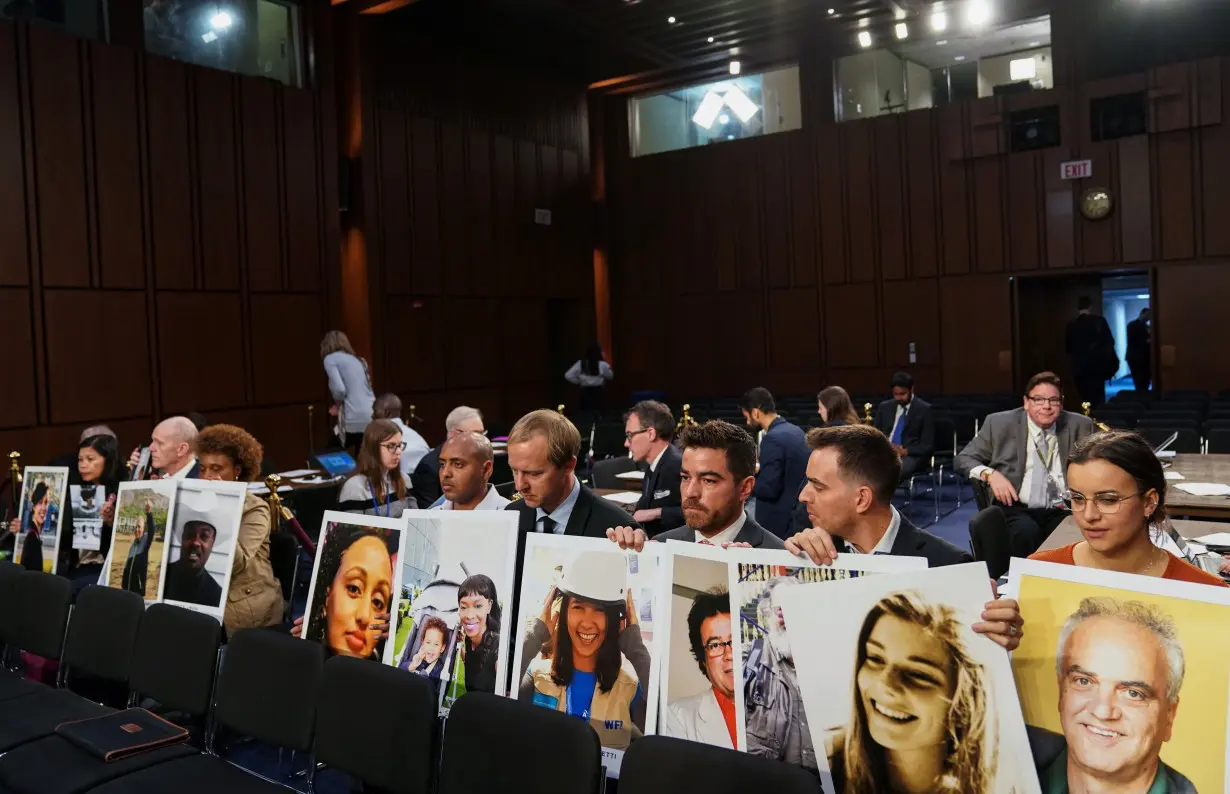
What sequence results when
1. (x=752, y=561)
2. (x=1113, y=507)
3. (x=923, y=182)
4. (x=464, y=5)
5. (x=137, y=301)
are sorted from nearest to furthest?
(x=752, y=561) < (x=1113, y=507) < (x=137, y=301) < (x=464, y=5) < (x=923, y=182)

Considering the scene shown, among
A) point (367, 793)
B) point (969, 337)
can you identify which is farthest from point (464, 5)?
point (367, 793)

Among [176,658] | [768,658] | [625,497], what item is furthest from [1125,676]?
[625,497]

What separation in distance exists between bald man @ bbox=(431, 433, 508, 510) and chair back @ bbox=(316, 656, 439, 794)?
95cm

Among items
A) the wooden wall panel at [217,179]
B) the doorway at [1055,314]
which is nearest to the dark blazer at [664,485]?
the wooden wall panel at [217,179]

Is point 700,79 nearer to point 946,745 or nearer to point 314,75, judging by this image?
point 314,75

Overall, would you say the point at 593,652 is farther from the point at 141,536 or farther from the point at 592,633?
the point at 141,536

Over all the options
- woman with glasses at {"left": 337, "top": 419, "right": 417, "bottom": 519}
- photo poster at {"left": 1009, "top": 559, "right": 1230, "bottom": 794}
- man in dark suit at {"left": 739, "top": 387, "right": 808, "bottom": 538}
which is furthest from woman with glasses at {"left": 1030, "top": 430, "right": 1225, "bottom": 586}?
woman with glasses at {"left": 337, "top": 419, "right": 417, "bottom": 519}

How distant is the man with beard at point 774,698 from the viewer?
2.03 metres

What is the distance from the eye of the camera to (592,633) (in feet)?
7.98

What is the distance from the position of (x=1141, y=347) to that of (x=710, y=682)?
12977mm

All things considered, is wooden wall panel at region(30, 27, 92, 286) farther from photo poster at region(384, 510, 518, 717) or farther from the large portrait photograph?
photo poster at region(384, 510, 518, 717)

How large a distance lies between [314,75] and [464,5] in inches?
94.2

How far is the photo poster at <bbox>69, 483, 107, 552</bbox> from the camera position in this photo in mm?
4844

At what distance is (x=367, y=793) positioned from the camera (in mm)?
2725
